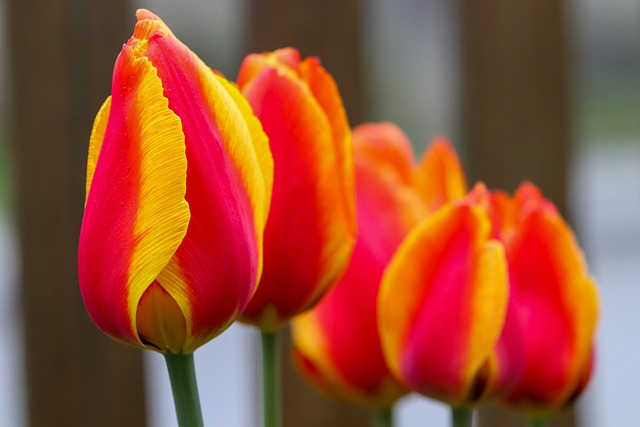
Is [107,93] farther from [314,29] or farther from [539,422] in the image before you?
[539,422]

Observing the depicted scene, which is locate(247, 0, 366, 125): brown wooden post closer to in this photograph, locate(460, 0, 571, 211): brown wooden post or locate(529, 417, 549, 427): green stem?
locate(460, 0, 571, 211): brown wooden post

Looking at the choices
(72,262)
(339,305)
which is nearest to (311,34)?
(72,262)

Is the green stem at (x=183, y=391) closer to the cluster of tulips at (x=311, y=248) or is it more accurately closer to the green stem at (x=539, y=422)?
the cluster of tulips at (x=311, y=248)

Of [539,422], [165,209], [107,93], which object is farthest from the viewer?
[107,93]

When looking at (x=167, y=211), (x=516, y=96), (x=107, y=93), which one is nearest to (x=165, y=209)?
(x=167, y=211)

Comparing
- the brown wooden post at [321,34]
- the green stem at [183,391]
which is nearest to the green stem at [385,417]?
the green stem at [183,391]

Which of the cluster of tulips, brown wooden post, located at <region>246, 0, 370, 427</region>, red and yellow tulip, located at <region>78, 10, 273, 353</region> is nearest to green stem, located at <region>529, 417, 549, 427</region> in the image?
the cluster of tulips

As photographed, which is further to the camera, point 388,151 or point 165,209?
point 388,151
